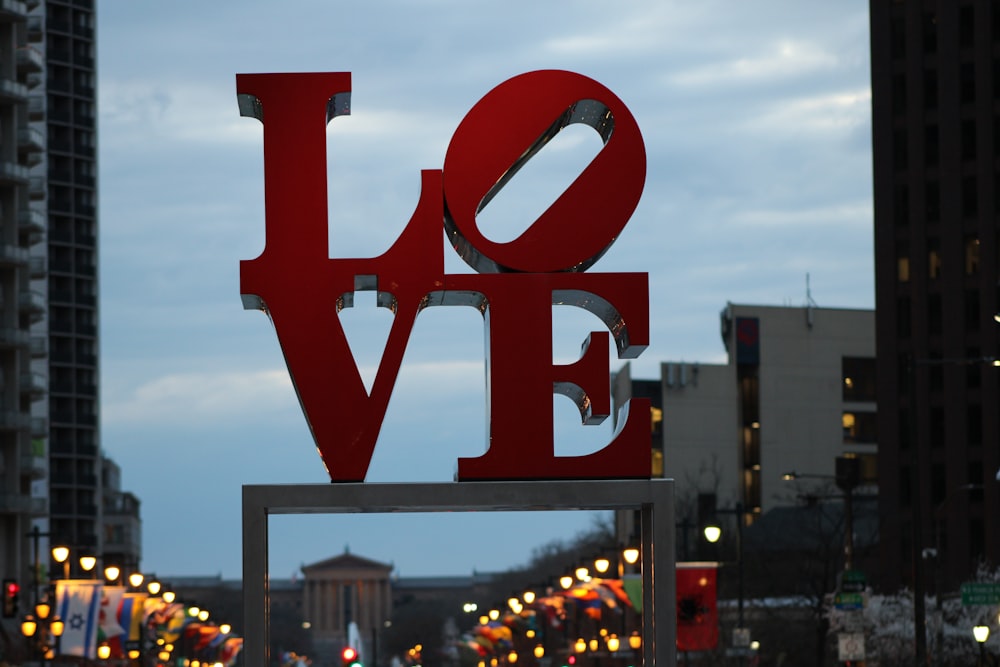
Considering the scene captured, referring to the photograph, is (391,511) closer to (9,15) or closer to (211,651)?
(9,15)

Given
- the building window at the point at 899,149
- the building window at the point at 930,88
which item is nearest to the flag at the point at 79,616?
the building window at the point at 899,149

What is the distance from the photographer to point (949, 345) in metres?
118

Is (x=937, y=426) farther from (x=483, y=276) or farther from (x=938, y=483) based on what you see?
(x=483, y=276)

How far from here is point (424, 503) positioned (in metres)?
→ 16.2

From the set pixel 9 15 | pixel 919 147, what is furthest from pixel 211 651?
pixel 919 147

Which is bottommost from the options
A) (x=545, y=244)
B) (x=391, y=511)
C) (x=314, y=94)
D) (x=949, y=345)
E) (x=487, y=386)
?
(x=391, y=511)

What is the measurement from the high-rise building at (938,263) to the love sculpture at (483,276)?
9821 centimetres

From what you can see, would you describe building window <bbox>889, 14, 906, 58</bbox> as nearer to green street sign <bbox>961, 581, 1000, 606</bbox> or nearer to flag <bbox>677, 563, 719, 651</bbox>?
green street sign <bbox>961, 581, 1000, 606</bbox>

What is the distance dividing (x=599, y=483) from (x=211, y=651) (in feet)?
375

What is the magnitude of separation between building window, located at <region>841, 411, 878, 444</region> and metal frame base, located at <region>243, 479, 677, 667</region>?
149 meters

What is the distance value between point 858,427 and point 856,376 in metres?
4.67

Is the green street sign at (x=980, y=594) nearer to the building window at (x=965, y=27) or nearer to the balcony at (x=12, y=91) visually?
the balcony at (x=12, y=91)

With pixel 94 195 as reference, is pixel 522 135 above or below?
below

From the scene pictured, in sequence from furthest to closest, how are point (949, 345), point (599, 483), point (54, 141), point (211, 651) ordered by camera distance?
point (54, 141) → point (211, 651) → point (949, 345) → point (599, 483)
